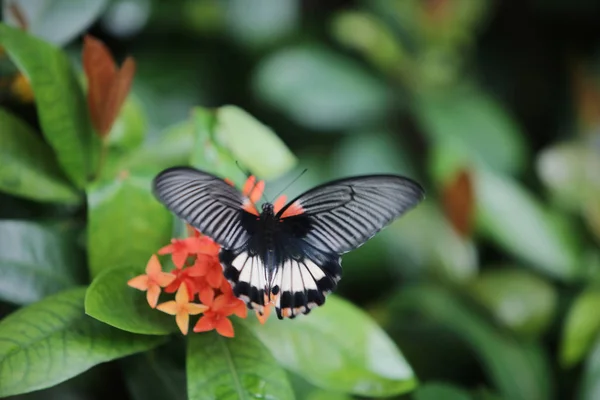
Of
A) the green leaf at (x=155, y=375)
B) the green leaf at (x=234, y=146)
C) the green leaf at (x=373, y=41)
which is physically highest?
the green leaf at (x=373, y=41)

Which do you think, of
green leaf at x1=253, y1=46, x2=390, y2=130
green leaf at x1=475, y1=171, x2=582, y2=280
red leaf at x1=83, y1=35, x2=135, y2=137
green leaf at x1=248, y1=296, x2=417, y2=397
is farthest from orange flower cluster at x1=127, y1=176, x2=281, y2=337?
green leaf at x1=253, y1=46, x2=390, y2=130

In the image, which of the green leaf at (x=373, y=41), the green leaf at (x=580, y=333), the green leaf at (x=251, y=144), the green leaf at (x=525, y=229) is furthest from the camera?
the green leaf at (x=373, y=41)

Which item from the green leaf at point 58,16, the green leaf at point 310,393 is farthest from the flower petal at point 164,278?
the green leaf at point 58,16

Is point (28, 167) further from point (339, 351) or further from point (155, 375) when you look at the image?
point (339, 351)

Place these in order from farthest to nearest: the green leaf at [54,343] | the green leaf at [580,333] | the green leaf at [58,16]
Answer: the green leaf at [580,333]
the green leaf at [58,16]
the green leaf at [54,343]

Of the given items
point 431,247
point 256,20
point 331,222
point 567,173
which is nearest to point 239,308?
point 331,222

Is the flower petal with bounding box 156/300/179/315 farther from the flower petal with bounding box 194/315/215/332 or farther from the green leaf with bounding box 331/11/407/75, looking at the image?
the green leaf with bounding box 331/11/407/75

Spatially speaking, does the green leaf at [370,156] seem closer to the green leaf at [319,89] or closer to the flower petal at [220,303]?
the green leaf at [319,89]

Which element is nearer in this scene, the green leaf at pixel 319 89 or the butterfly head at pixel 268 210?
the butterfly head at pixel 268 210

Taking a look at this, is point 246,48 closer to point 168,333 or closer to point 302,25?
point 302,25
